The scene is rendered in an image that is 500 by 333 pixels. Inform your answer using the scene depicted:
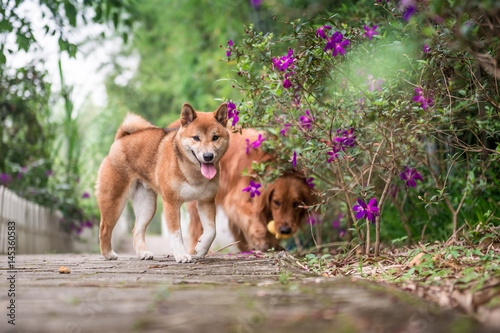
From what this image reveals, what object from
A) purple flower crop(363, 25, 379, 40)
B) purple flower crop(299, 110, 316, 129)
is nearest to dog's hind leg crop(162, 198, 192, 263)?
purple flower crop(299, 110, 316, 129)

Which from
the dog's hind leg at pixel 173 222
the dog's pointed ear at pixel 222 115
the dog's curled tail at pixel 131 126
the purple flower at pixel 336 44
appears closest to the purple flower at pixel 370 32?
the purple flower at pixel 336 44

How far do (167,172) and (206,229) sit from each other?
2.00 feet

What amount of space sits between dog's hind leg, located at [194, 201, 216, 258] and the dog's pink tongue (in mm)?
325

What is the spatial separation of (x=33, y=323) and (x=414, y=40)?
308 centimetres

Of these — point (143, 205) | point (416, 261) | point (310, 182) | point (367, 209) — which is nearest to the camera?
point (416, 261)

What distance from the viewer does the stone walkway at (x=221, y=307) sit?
5.38ft

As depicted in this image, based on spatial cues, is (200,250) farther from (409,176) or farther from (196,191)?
(409,176)

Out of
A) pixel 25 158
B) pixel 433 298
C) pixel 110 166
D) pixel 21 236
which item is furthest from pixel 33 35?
pixel 433 298

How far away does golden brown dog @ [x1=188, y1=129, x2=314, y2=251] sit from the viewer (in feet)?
18.8

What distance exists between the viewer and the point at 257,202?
19.2 feet

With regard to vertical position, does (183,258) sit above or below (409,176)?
below

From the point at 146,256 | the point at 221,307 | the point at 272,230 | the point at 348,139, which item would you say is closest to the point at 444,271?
the point at 348,139

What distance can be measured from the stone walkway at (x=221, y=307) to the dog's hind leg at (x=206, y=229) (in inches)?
56.6

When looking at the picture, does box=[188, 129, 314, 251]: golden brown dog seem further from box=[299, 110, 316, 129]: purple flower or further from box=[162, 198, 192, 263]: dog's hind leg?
box=[162, 198, 192, 263]: dog's hind leg
